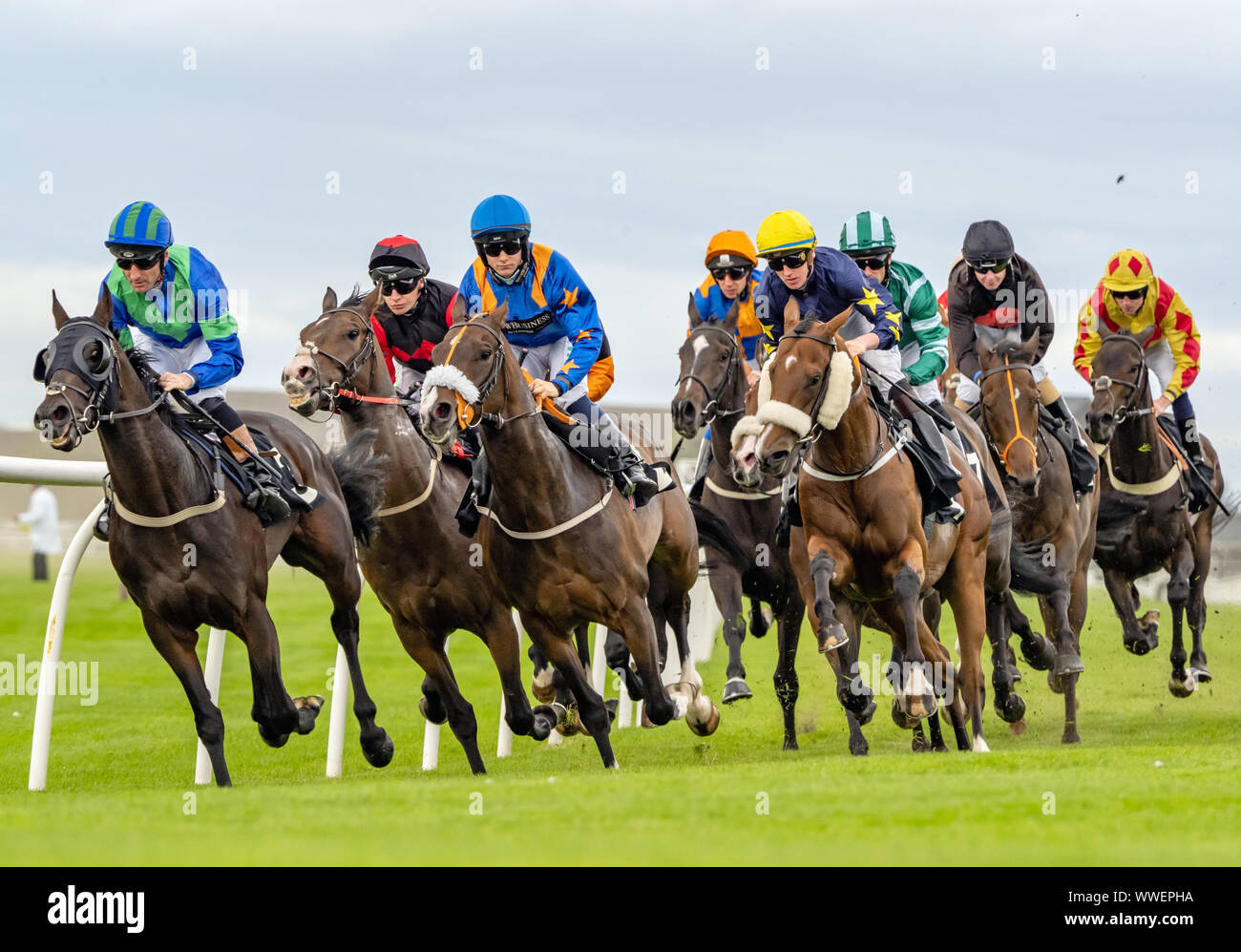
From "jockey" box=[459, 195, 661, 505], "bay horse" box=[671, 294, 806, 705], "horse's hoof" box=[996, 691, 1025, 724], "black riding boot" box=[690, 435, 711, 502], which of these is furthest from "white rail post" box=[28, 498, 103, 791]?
"horse's hoof" box=[996, 691, 1025, 724]

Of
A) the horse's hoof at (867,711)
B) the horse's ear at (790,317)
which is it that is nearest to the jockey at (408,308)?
the horse's ear at (790,317)

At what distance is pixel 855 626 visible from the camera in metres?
7.99

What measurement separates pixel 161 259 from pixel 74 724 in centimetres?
475

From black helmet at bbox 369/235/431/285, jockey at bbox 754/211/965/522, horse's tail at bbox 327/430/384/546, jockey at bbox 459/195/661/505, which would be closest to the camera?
jockey at bbox 754/211/965/522

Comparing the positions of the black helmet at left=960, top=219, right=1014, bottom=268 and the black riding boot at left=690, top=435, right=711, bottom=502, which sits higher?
the black helmet at left=960, top=219, right=1014, bottom=268

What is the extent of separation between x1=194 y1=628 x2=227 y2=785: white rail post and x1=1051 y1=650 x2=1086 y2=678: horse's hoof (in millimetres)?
4586

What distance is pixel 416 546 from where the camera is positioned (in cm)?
816

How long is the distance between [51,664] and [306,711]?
1.19 m

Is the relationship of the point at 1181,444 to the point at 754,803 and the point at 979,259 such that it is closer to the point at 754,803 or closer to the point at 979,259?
the point at 979,259

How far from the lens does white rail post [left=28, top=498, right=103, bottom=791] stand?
25.5 feet

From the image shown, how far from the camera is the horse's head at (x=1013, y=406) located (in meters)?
9.29

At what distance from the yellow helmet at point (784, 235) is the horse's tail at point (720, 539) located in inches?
77.1

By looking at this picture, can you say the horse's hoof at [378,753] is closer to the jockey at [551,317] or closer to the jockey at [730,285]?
the jockey at [551,317]

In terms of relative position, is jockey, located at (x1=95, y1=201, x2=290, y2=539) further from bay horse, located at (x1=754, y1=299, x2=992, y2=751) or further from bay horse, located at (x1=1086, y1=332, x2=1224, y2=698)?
→ bay horse, located at (x1=1086, y1=332, x2=1224, y2=698)
